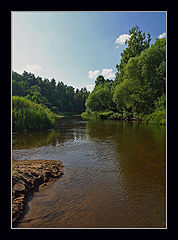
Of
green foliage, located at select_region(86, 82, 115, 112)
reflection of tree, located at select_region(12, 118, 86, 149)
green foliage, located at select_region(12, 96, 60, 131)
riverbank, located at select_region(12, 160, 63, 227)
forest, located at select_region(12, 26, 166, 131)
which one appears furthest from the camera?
green foliage, located at select_region(86, 82, 115, 112)

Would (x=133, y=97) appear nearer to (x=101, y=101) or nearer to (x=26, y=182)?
(x=101, y=101)

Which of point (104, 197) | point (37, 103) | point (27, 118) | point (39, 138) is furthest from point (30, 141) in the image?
point (37, 103)

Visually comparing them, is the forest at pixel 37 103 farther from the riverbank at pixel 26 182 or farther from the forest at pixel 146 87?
the forest at pixel 146 87

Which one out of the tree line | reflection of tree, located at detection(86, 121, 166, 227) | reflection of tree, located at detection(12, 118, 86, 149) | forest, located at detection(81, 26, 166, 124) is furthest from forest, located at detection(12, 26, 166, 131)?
the tree line

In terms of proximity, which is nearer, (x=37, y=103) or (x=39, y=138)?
(x=39, y=138)

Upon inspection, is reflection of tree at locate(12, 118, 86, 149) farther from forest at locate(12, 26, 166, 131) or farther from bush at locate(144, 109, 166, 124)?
bush at locate(144, 109, 166, 124)

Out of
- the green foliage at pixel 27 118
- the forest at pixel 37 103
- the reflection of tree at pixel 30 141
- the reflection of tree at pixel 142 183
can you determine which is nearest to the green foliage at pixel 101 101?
the forest at pixel 37 103

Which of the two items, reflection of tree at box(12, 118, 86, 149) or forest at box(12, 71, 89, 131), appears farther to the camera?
forest at box(12, 71, 89, 131)

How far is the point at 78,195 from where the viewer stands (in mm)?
3914

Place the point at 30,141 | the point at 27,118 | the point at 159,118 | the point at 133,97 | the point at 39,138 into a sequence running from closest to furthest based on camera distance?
1. the point at 30,141
2. the point at 39,138
3. the point at 27,118
4. the point at 159,118
5. the point at 133,97

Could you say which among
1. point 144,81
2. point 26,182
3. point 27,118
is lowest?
point 26,182

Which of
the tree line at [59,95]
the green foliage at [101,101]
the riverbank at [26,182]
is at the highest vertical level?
the tree line at [59,95]
